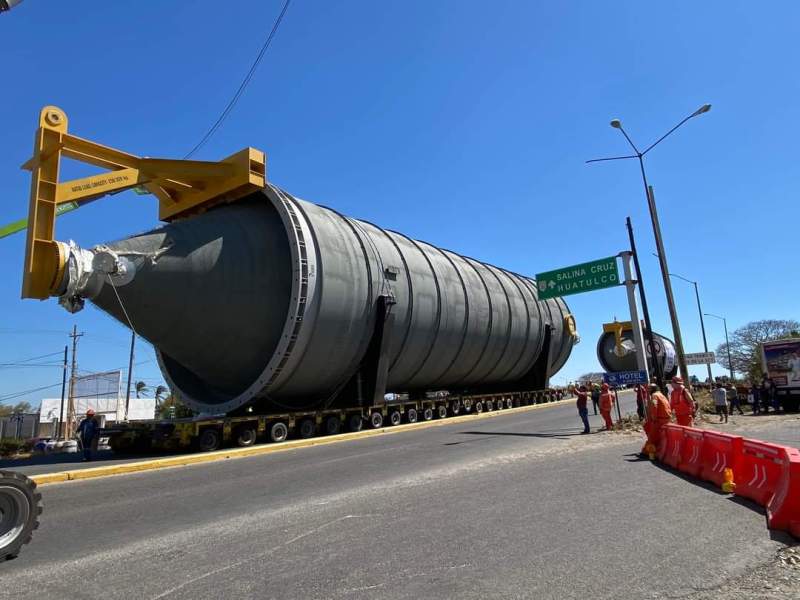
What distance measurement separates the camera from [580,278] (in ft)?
61.7

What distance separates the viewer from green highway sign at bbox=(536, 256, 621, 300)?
1794cm

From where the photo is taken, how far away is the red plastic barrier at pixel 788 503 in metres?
5.39

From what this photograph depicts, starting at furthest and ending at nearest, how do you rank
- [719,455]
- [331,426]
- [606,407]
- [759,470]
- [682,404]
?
[331,426], [606,407], [682,404], [719,455], [759,470]

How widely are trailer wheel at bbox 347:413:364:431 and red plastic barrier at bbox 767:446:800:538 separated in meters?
12.9

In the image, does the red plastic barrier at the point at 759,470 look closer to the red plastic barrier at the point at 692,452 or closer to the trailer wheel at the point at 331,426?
the red plastic barrier at the point at 692,452

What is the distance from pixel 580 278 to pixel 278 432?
11.2m

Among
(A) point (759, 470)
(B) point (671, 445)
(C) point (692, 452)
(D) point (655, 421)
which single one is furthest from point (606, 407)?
(A) point (759, 470)

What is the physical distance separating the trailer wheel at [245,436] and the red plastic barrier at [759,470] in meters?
11.1

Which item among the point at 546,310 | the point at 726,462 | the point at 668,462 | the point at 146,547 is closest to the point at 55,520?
the point at 146,547

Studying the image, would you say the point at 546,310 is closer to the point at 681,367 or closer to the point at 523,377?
the point at 523,377

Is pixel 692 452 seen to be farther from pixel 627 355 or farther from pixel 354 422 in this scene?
pixel 627 355

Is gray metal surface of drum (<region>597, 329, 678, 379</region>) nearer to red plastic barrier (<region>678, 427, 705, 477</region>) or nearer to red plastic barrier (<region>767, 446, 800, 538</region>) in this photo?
red plastic barrier (<region>678, 427, 705, 477</region>)

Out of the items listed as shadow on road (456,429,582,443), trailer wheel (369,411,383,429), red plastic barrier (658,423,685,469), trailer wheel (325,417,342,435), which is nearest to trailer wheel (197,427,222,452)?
trailer wheel (325,417,342,435)

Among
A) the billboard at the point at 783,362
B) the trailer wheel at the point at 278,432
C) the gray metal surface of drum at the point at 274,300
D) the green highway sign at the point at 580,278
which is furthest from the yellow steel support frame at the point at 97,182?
the billboard at the point at 783,362
